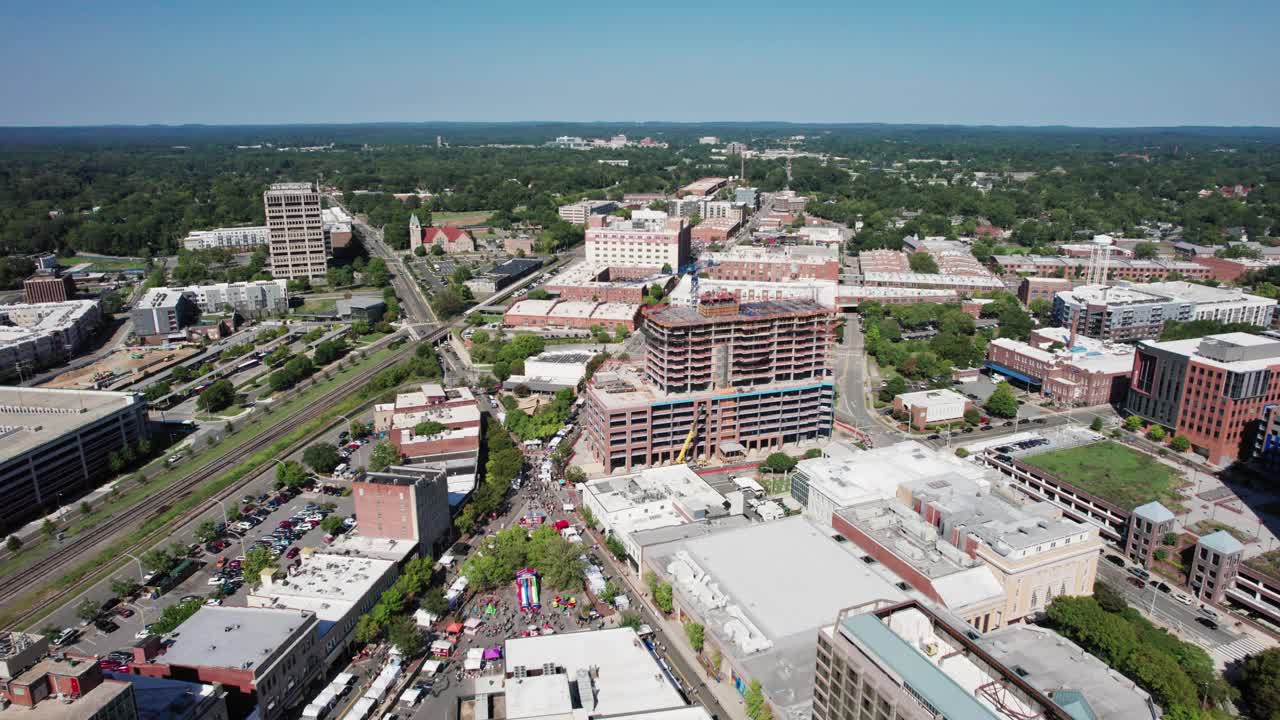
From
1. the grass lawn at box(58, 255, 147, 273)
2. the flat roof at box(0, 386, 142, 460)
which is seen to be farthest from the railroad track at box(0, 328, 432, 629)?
the grass lawn at box(58, 255, 147, 273)

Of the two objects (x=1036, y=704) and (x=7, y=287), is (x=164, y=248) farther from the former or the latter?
(x=1036, y=704)

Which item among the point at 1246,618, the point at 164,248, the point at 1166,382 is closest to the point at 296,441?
the point at 1246,618

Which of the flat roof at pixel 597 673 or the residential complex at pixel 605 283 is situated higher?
the residential complex at pixel 605 283

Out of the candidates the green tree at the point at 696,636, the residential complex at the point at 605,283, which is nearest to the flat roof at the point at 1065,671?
the green tree at the point at 696,636

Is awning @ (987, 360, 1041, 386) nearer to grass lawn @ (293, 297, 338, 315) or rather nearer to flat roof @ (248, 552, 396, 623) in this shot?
flat roof @ (248, 552, 396, 623)

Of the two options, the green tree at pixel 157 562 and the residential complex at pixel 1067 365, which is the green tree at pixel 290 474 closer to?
the green tree at pixel 157 562

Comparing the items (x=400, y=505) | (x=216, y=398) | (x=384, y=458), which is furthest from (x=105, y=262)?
(x=400, y=505)
